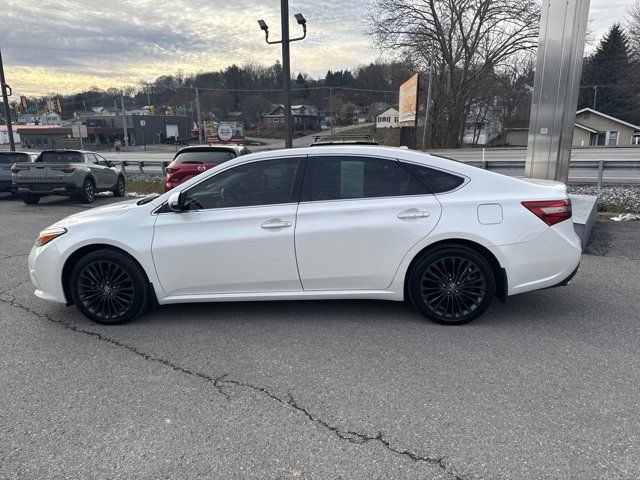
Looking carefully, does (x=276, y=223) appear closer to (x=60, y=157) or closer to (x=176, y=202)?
(x=176, y=202)

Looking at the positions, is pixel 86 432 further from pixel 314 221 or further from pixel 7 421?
pixel 314 221

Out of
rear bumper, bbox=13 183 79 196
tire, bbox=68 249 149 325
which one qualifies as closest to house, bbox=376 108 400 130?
rear bumper, bbox=13 183 79 196

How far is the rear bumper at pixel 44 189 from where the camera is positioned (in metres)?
12.1

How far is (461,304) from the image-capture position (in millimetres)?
4004

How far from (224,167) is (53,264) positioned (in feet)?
5.83

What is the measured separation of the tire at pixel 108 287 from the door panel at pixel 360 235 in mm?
1510

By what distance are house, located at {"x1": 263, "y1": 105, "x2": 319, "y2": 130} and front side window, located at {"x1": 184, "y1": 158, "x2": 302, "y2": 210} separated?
311 feet

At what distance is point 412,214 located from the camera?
3895 millimetres

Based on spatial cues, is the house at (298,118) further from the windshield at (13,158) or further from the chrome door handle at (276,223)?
the chrome door handle at (276,223)

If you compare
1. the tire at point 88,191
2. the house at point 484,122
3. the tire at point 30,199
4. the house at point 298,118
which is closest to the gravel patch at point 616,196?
the tire at point 88,191

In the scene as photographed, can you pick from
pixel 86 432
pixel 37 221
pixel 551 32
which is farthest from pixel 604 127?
pixel 86 432

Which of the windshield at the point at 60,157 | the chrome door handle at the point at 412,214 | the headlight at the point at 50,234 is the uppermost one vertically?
the chrome door handle at the point at 412,214

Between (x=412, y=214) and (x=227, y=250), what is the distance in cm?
162

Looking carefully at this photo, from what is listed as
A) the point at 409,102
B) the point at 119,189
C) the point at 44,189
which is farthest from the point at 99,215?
the point at 409,102
